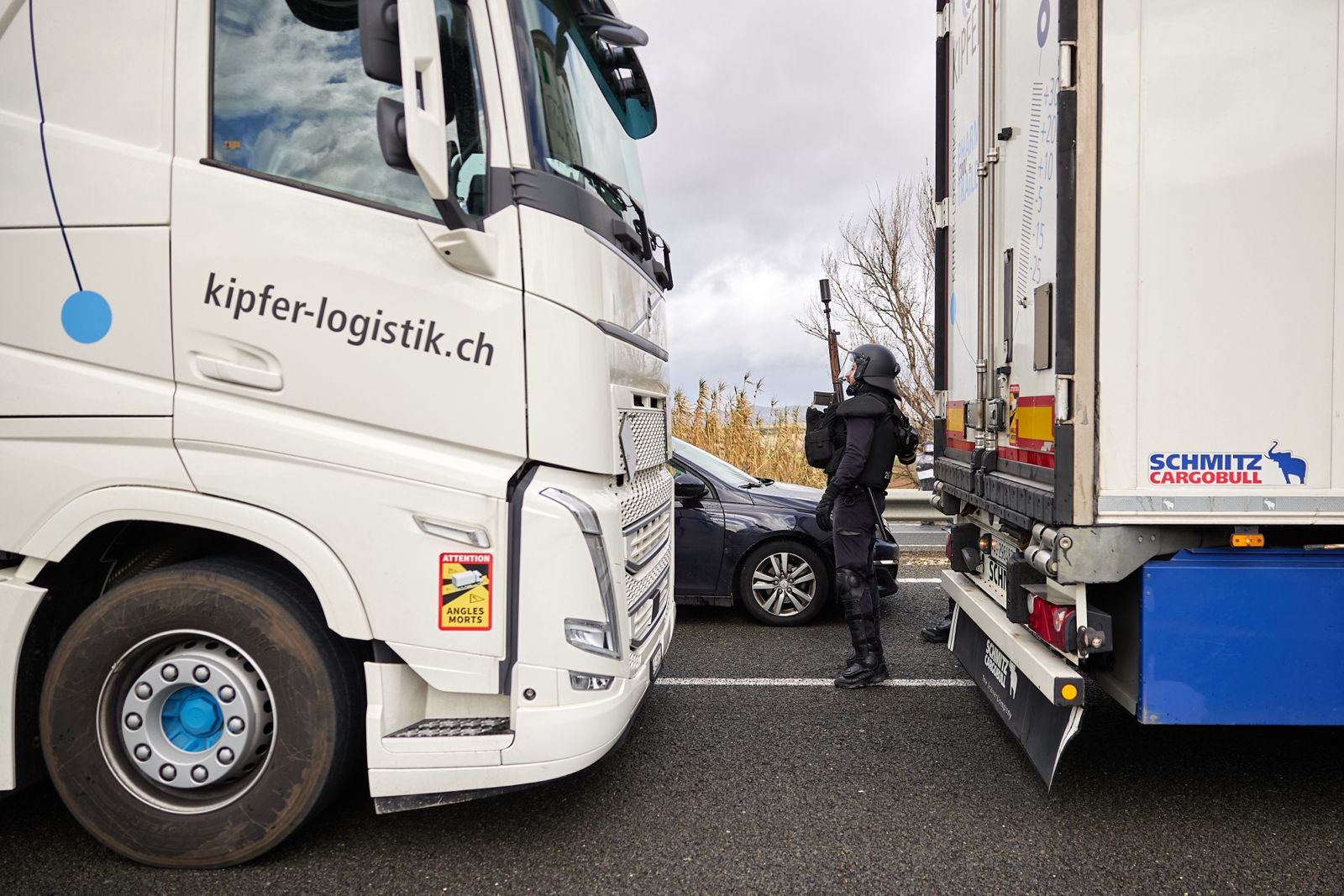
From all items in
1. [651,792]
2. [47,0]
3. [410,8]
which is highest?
[47,0]

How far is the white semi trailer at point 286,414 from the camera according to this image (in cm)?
275

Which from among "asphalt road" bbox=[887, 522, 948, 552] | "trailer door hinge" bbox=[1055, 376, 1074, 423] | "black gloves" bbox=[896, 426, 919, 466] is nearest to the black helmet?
"black gloves" bbox=[896, 426, 919, 466]

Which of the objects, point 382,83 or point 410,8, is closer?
point 410,8

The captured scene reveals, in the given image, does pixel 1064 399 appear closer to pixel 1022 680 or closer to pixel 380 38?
pixel 1022 680

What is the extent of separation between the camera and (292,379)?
109 inches

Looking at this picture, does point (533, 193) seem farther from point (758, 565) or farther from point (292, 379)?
point (758, 565)

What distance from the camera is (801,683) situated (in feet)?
16.2

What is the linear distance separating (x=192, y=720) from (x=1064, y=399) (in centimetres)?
312

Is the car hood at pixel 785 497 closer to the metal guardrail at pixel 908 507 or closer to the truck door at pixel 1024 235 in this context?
the truck door at pixel 1024 235

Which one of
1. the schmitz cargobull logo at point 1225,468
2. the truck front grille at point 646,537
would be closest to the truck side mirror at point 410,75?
the truck front grille at point 646,537

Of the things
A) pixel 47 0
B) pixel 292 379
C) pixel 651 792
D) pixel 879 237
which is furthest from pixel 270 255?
pixel 879 237

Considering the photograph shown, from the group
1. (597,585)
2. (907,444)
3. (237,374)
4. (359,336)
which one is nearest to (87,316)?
(237,374)

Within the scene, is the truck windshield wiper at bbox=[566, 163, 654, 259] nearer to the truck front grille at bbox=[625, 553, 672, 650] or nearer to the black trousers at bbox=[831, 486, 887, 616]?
the truck front grille at bbox=[625, 553, 672, 650]

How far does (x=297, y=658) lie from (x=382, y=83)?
186 cm
